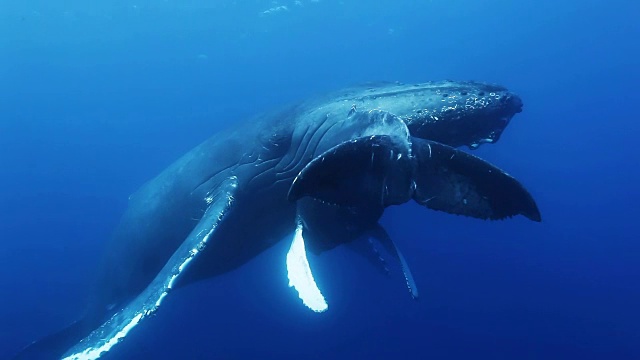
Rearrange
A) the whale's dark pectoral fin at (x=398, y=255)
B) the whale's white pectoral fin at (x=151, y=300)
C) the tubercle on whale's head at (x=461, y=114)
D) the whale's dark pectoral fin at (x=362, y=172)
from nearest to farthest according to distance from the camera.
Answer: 1. the whale's dark pectoral fin at (x=362, y=172)
2. the tubercle on whale's head at (x=461, y=114)
3. the whale's dark pectoral fin at (x=398, y=255)
4. the whale's white pectoral fin at (x=151, y=300)

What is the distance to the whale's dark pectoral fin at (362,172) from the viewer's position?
389 centimetres

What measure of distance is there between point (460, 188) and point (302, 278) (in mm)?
2076

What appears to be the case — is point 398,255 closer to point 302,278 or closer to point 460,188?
point 302,278

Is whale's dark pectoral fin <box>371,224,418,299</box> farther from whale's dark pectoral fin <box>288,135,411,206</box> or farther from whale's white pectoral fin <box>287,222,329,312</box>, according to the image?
whale's dark pectoral fin <box>288,135,411,206</box>

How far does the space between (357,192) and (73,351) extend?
462cm

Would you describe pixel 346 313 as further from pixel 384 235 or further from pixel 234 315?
pixel 384 235

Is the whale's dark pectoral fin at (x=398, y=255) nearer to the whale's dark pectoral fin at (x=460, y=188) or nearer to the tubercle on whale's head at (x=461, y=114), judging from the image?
the tubercle on whale's head at (x=461, y=114)

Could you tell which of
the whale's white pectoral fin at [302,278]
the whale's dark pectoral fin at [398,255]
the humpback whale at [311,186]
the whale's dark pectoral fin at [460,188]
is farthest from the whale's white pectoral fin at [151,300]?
the whale's dark pectoral fin at [460,188]

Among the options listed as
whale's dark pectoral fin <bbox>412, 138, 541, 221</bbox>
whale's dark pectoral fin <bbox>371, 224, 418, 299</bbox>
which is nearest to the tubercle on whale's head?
whale's dark pectoral fin <bbox>412, 138, 541, 221</bbox>

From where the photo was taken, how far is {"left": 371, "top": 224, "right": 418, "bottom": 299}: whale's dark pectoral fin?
5508 mm

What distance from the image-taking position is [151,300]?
19.3ft

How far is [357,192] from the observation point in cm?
412

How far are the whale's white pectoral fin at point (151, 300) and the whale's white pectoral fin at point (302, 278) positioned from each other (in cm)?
131

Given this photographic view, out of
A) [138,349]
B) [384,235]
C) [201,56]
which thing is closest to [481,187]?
[384,235]
